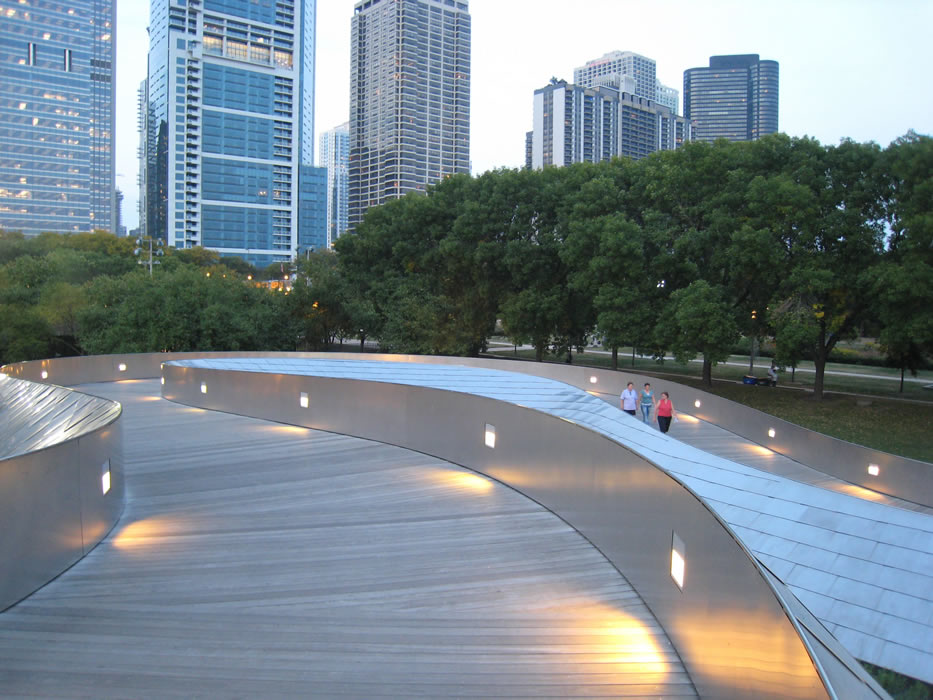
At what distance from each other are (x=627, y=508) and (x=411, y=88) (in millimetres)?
185802

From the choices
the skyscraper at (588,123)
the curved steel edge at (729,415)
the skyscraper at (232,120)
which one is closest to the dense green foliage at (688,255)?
the curved steel edge at (729,415)

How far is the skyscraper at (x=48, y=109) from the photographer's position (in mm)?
130875

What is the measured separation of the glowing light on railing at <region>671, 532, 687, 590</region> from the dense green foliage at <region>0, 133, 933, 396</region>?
73.2 feet

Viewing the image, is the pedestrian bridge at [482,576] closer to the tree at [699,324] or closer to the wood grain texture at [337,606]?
the wood grain texture at [337,606]

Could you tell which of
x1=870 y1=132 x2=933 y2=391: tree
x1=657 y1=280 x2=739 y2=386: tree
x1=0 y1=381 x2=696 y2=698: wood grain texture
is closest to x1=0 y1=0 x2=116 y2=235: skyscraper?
x1=657 y1=280 x2=739 y2=386: tree

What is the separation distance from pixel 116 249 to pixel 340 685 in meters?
85.5

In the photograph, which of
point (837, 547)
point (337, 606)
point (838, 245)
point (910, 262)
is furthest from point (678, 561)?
point (838, 245)

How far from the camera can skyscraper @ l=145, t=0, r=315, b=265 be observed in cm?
13938

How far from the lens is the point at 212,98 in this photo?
14212cm

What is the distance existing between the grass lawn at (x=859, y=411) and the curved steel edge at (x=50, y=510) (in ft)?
76.0

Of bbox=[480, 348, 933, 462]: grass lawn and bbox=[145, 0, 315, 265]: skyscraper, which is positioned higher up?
bbox=[145, 0, 315, 265]: skyscraper

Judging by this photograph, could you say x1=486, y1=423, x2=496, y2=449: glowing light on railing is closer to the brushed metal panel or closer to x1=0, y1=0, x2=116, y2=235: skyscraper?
the brushed metal panel

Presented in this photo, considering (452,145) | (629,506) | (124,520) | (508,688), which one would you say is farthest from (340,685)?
(452,145)

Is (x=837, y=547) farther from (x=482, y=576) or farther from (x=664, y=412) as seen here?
(x=664, y=412)
